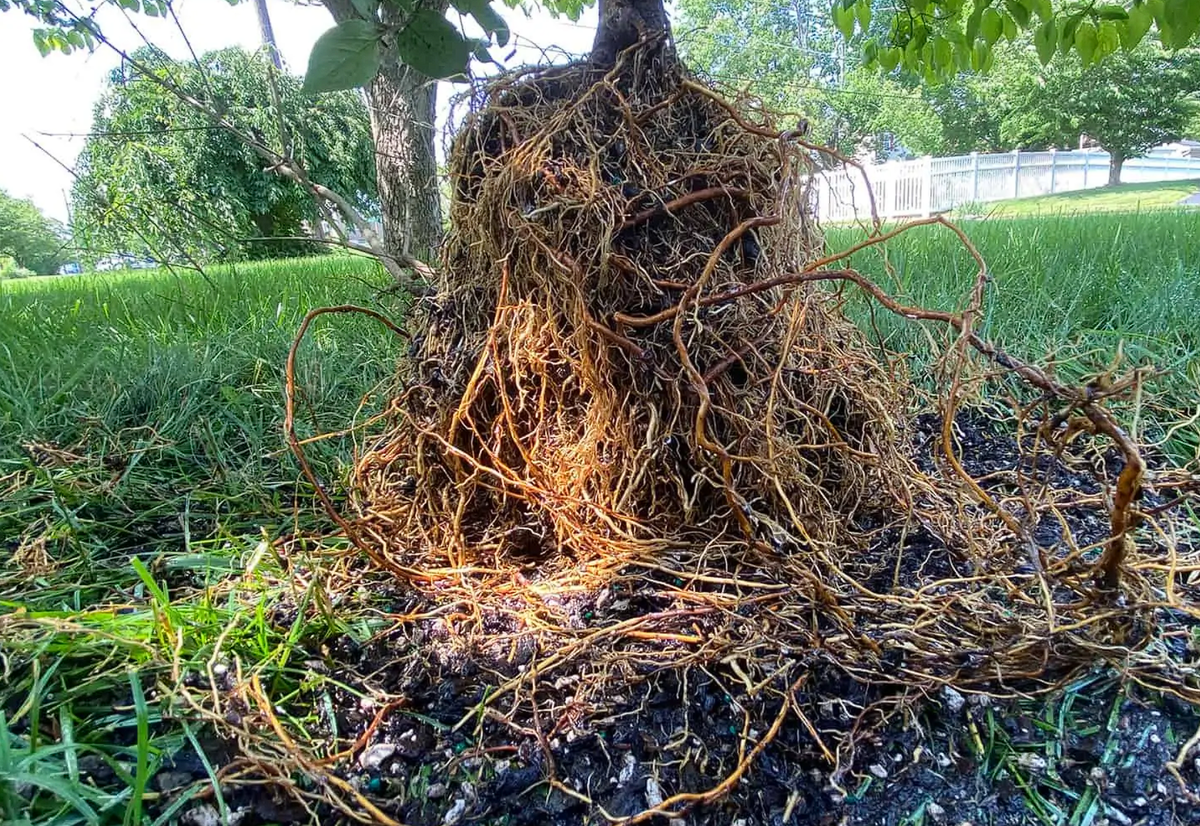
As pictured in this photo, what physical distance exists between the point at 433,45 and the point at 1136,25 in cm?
168

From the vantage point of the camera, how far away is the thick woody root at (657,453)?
1013 millimetres

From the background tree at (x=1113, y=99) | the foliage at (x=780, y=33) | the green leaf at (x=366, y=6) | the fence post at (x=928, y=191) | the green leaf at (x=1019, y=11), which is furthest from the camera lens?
the foliage at (x=780, y=33)

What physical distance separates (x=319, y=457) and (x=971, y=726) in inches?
61.8

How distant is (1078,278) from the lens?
258cm

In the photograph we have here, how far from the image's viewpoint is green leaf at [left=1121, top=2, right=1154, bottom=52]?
1.49m

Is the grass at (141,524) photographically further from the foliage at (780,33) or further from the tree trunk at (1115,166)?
the tree trunk at (1115,166)

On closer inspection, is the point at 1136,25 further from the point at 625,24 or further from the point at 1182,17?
the point at 625,24

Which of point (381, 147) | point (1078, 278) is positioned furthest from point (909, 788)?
point (381, 147)

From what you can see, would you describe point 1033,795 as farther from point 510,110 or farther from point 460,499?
point 510,110

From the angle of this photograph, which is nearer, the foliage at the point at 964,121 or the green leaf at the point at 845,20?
the green leaf at the point at 845,20

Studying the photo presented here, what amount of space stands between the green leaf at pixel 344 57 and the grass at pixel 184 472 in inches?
31.1

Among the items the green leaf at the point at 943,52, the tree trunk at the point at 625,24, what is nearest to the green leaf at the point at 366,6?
the tree trunk at the point at 625,24

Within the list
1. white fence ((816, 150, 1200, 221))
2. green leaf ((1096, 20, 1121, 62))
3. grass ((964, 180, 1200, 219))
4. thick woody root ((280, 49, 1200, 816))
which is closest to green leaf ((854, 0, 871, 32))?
green leaf ((1096, 20, 1121, 62))

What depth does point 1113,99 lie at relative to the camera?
21.2m
